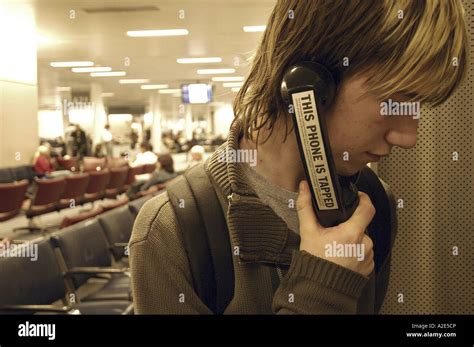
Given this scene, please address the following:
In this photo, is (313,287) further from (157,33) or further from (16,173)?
(16,173)

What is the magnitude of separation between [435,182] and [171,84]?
19.7 m

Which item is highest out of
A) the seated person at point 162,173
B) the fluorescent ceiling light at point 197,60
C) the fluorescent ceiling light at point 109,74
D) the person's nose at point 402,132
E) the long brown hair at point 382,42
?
the fluorescent ceiling light at point 109,74

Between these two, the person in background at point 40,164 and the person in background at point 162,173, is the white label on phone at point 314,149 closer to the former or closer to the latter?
the person in background at point 162,173

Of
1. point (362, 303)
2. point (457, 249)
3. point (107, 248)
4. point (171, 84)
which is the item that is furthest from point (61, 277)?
point (171, 84)

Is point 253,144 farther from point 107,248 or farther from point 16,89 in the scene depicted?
point 16,89

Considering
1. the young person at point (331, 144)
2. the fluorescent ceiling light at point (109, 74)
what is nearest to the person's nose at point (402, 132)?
the young person at point (331, 144)

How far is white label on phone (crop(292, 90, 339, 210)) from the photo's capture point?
0.65m

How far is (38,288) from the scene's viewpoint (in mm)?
2846

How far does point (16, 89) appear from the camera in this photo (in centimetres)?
996

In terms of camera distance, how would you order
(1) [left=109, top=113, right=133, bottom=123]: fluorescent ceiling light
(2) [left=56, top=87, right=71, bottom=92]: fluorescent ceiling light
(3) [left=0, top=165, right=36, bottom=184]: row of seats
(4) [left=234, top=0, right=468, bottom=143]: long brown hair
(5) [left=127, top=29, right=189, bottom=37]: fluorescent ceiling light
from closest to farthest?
(4) [left=234, top=0, right=468, bottom=143]: long brown hair → (5) [left=127, top=29, right=189, bottom=37]: fluorescent ceiling light → (3) [left=0, top=165, right=36, bottom=184]: row of seats → (2) [left=56, top=87, right=71, bottom=92]: fluorescent ceiling light → (1) [left=109, top=113, right=133, bottom=123]: fluorescent ceiling light

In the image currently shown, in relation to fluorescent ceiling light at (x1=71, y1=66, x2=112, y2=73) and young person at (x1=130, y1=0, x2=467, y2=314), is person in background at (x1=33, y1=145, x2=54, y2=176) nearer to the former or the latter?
fluorescent ceiling light at (x1=71, y1=66, x2=112, y2=73)

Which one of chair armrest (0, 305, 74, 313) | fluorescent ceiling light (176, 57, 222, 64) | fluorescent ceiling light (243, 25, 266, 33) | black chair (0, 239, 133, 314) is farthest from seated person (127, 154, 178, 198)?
fluorescent ceiling light (176, 57, 222, 64)

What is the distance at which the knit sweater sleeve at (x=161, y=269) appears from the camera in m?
0.68

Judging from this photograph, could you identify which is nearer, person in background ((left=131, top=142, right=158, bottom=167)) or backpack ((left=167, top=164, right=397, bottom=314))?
backpack ((left=167, top=164, right=397, bottom=314))
